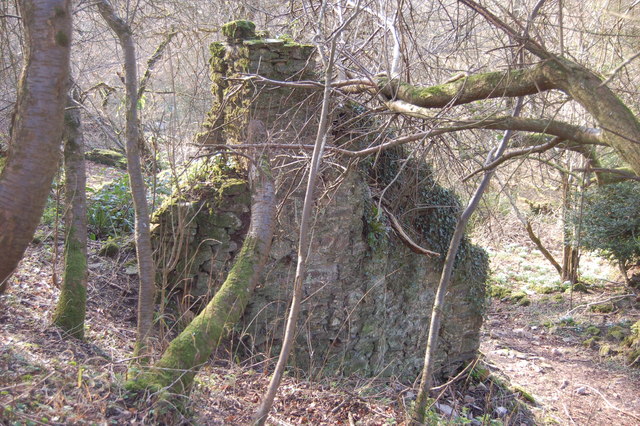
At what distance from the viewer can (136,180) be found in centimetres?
400

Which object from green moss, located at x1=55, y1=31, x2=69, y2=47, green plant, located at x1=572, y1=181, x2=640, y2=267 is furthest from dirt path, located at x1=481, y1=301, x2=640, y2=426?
green moss, located at x1=55, y1=31, x2=69, y2=47

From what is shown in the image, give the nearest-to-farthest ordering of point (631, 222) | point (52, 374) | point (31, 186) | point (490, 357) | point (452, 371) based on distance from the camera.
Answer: point (31, 186) → point (52, 374) → point (452, 371) → point (490, 357) → point (631, 222)

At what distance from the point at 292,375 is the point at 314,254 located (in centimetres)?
131

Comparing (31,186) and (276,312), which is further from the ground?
(31,186)

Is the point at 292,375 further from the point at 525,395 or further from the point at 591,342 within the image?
the point at 591,342

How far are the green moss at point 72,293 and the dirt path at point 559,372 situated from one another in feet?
19.6

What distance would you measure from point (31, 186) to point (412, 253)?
16.9ft

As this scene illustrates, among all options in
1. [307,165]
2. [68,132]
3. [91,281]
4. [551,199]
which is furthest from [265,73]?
[551,199]

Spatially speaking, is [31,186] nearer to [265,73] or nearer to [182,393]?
[182,393]

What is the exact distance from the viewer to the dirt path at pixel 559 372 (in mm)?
7555

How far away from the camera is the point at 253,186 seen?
435cm

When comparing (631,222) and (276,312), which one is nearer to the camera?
(276,312)

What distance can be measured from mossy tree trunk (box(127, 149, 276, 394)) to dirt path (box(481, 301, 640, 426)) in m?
5.13

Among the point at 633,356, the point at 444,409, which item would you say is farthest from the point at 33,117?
the point at 633,356
